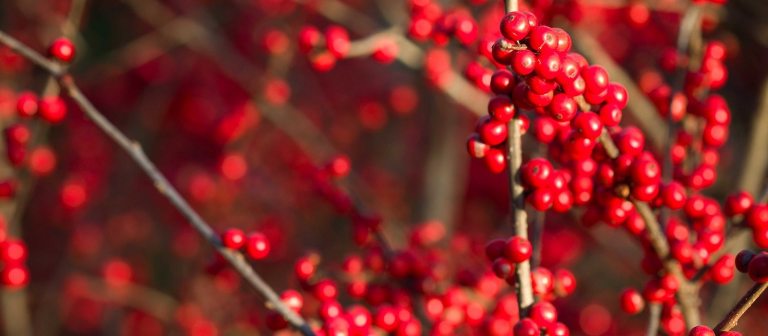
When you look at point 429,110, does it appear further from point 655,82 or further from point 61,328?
point 61,328

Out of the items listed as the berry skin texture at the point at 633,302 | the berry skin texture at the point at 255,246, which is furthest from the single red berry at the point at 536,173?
the berry skin texture at the point at 255,246

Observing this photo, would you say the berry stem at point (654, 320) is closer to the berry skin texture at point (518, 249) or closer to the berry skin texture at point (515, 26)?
the berry skin texture at point (518, 249)

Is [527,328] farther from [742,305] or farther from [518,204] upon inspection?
[742,305]

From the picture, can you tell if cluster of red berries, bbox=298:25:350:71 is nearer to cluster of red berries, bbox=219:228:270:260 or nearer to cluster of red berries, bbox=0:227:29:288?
cluster of red berries, bbox=219:228:270:260

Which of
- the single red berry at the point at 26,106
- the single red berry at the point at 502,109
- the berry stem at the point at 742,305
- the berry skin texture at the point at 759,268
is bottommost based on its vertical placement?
the berry stem at the point at 742,305

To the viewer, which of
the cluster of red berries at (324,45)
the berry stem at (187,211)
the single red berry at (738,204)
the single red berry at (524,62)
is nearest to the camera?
the single red berry at (524,62)

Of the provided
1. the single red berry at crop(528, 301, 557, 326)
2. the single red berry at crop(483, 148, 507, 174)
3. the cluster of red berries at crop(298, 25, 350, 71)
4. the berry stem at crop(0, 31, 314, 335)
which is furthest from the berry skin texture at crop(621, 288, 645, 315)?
the cluster of red berries at crop(298, 25, 350, 71)

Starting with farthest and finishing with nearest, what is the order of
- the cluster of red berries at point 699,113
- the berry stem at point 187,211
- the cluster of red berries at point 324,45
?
the cluster of red berries at point 324,45 < the cluster of red berries at point 699,113 < the berry stem at point 187,211

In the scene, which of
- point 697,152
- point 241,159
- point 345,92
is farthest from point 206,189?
point 697,152

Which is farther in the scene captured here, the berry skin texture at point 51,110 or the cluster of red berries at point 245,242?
the berry skin texture at point 51,110
